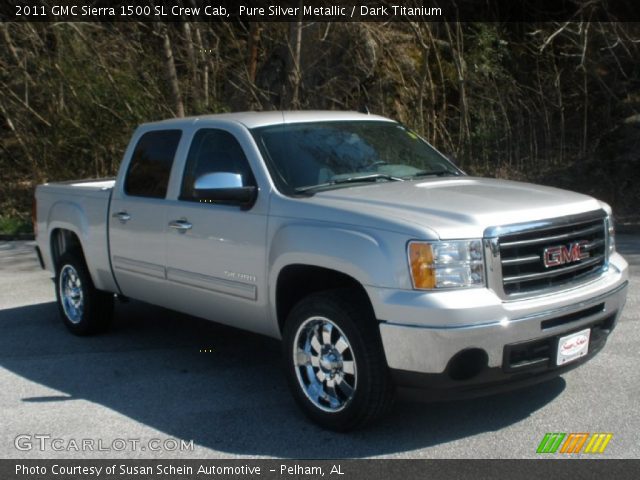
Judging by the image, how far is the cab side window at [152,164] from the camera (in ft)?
21.4

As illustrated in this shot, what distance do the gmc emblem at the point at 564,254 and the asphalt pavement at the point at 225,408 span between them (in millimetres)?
951

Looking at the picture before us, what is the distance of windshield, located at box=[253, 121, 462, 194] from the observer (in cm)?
561

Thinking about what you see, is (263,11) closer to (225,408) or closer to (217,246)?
(217,246)

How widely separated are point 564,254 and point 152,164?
11.0 ft

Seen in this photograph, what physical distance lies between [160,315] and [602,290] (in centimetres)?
462

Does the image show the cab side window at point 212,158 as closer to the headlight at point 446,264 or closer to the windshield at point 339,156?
the windshield at point 339,156

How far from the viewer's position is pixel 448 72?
674 inches

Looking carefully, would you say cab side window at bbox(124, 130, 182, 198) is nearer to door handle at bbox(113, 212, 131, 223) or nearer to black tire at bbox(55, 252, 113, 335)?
door handle at bbox(113, 212, 131, 223)

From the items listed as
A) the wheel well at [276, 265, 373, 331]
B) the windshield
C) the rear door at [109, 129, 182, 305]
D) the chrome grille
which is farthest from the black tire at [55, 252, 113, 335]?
the chrome grille

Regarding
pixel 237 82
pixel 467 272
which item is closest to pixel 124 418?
pixel 467 272

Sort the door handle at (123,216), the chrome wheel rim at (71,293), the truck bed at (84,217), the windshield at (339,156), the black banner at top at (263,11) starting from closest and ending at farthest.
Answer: the windshield at (339,156), the door handle at (123,216), the truck bed at (84,217), the chrome wheel rim at (71,293), the black banner at top at (263,11)

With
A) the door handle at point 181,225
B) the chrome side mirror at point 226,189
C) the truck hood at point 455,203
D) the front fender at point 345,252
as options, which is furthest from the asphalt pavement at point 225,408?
the chrome side mirror at point 226,189

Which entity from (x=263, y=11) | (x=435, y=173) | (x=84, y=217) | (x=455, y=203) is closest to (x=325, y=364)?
(x=455, y=203)
